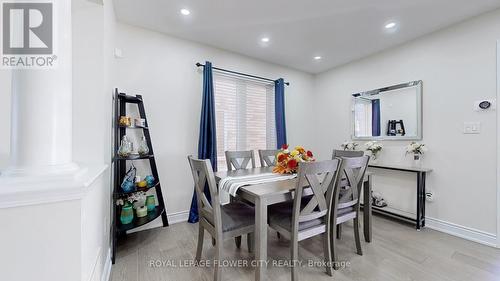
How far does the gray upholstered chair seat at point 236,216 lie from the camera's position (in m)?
1.66

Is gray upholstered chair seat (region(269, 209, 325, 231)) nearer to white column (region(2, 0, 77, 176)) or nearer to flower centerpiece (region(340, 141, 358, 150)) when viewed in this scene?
white column (region(2, 0, 77, 176))

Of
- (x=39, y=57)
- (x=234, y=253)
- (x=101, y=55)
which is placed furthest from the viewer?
(x=234, y=253)

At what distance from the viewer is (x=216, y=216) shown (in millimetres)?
1573

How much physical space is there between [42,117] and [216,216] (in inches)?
46.1

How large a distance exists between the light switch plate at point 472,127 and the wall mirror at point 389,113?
1.44ft

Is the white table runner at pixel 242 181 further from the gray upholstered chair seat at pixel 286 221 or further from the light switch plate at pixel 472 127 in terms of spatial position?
the light switch plate at pixel 472 127

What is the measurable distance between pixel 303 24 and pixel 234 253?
2.72 metres

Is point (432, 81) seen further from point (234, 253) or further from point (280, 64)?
point (234, 253)

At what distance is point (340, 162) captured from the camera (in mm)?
1742

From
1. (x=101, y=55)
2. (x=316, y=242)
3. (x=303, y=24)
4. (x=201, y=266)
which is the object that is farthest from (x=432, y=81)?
(x=101, y=55)

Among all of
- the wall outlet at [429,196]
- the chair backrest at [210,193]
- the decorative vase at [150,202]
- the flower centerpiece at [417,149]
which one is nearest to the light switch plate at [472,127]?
the flower centerpiece at [417,149]

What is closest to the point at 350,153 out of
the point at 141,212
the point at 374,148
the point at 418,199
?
the point at 374,148

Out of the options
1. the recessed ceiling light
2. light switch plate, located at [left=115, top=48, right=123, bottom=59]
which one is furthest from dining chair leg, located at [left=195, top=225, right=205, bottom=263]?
the recessed ceiling light

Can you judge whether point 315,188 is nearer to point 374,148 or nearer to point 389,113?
point 374,148
